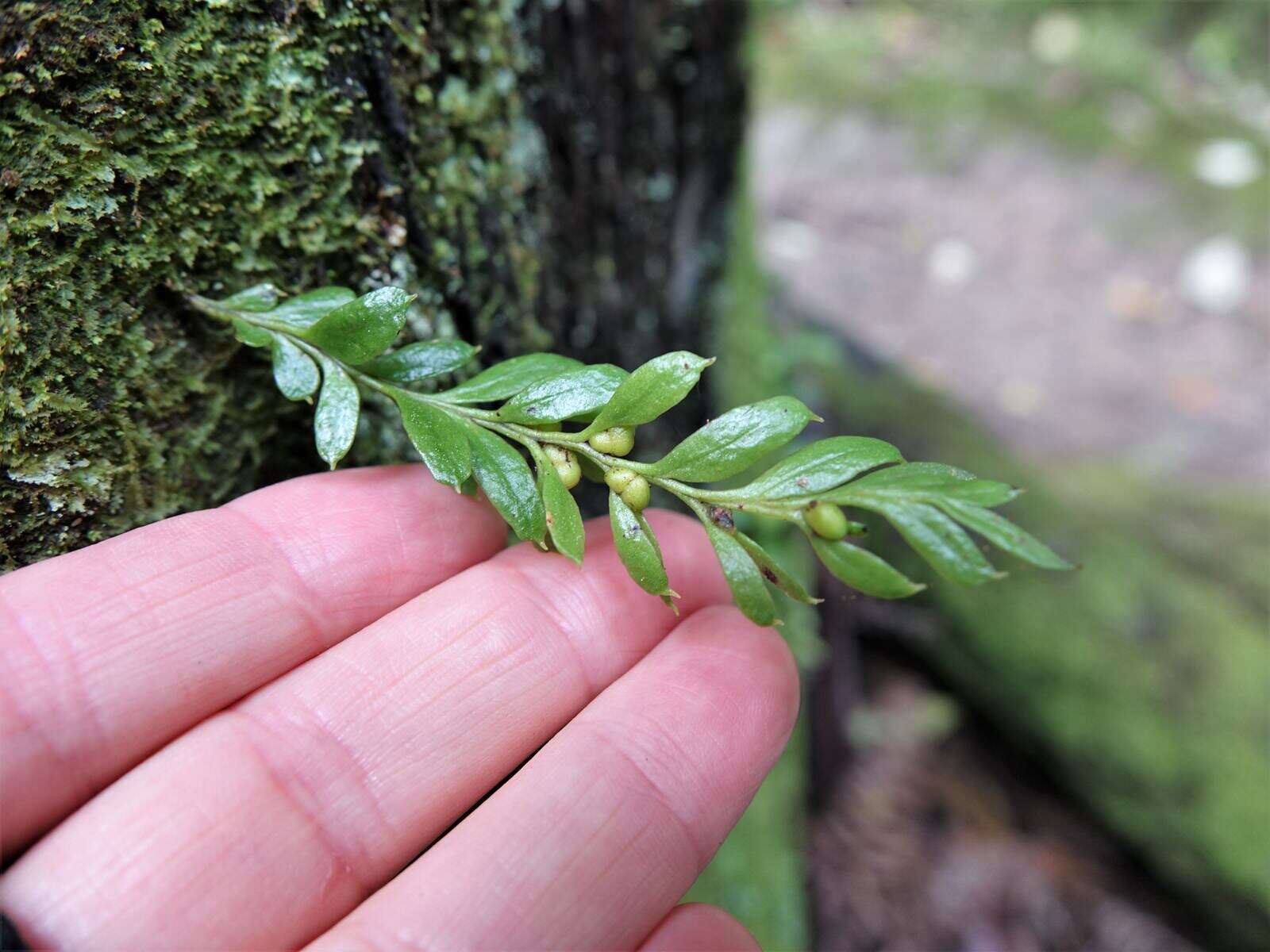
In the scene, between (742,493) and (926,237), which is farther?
(926,237)

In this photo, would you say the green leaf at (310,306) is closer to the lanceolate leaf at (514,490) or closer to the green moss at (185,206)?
the green moss at (185,206)

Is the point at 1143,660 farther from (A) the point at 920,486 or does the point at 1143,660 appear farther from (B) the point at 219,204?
(B) the point at 219,204

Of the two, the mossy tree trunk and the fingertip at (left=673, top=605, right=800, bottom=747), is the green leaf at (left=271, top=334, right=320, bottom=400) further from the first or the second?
the fingertip at (left=673, top=605, right=800, bottom=747)

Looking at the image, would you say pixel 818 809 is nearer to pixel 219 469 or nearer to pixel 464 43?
pixel 219 469

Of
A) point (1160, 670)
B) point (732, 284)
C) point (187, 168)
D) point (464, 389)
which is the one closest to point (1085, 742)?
point (1160, 670)

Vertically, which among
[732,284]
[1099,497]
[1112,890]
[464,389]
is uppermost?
[464,389]

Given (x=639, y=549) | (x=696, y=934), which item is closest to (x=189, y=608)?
(x=639, y=549)
